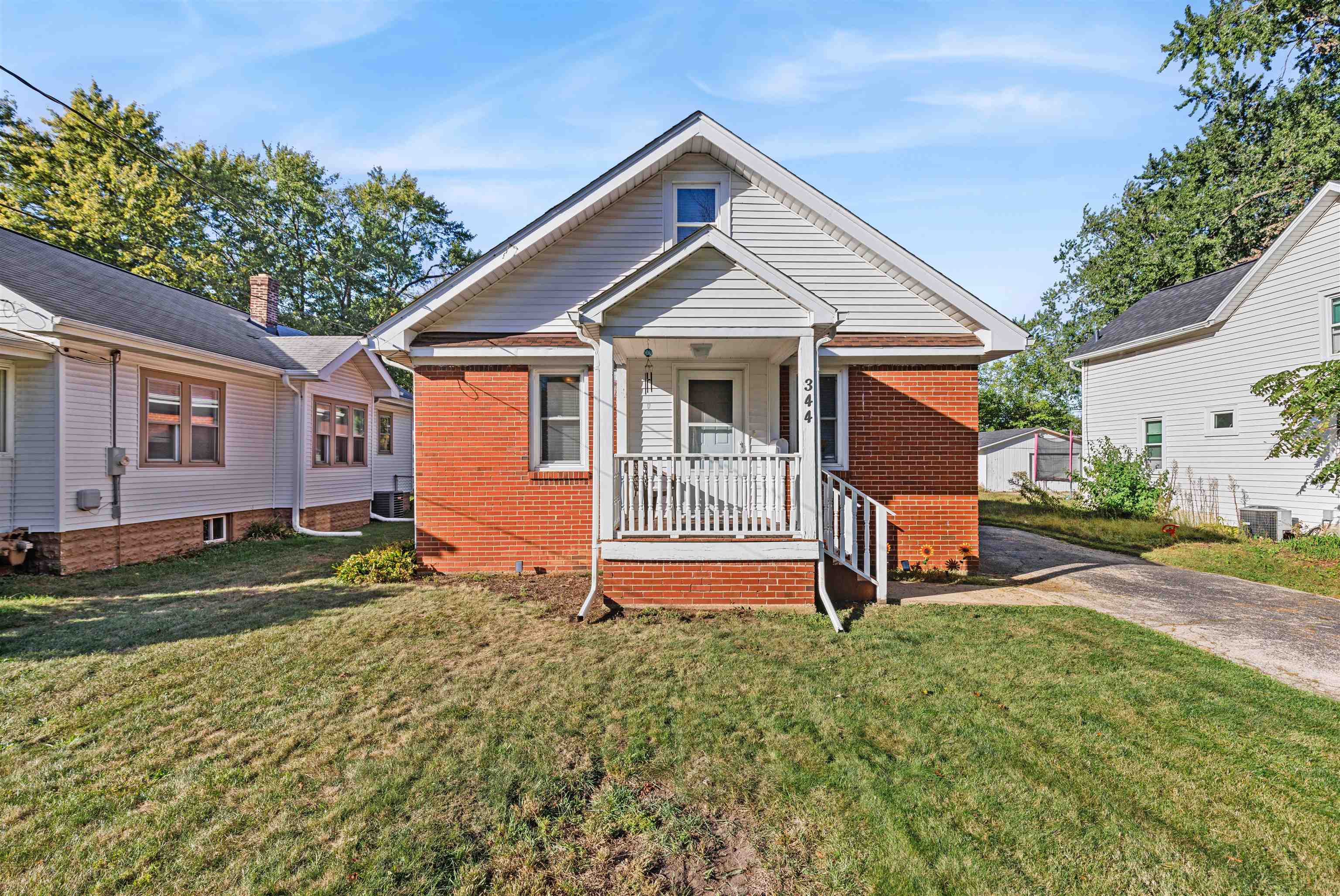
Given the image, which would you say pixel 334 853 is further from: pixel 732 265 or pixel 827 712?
pixel 732 265

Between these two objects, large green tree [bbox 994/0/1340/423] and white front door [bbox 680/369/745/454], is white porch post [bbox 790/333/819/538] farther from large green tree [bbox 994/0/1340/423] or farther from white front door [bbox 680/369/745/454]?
large green tree [bbox 994/0/1340/423]

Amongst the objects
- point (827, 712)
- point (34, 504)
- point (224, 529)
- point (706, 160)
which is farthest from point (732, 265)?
point (224, 529)

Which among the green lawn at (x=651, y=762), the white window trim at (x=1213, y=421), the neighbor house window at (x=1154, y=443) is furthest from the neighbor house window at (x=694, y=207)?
the neighbor house window at (x=1154, y=443)

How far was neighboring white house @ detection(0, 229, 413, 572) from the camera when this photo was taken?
819 centimetres

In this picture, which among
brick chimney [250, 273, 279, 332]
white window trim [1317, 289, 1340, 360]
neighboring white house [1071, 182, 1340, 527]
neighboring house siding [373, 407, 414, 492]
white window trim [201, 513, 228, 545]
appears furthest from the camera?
neighboring house siding [373, 407, 414, 492]

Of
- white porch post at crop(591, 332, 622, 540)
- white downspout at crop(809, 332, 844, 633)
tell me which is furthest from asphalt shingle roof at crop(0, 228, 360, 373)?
white downspout at crop(809, 332, 844, 633)

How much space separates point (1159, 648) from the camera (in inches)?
211

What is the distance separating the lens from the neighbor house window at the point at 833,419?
8.46 metres

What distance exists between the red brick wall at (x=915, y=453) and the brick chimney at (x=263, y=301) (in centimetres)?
1589

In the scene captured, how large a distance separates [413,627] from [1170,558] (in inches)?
495

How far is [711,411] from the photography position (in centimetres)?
861

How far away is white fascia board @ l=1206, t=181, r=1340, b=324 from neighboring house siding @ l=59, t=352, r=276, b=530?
22.4 meters

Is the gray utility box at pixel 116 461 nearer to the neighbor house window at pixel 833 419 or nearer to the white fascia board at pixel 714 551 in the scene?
the white fascia board at pixel 714 551

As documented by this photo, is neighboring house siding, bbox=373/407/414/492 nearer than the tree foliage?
Yes
